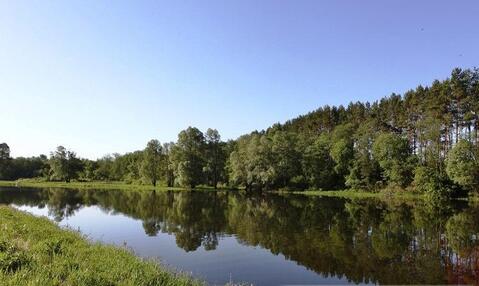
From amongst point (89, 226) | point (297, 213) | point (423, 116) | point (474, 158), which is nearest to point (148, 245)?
point (89, 226)

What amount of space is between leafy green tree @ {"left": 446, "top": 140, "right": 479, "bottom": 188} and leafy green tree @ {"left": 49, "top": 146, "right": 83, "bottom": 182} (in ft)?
371

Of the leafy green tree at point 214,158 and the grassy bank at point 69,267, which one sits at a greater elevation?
the leafy green tree at point 214,158

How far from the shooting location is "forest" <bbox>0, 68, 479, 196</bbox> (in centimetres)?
7362

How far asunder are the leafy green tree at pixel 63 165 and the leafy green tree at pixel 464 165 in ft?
371

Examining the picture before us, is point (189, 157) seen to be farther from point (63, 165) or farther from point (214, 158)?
point (63, 165)

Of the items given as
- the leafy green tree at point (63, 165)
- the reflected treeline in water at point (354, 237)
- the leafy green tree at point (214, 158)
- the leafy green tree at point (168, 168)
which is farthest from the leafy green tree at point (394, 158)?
the leafy green tree at point (63, 165)

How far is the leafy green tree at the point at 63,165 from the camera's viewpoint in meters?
132

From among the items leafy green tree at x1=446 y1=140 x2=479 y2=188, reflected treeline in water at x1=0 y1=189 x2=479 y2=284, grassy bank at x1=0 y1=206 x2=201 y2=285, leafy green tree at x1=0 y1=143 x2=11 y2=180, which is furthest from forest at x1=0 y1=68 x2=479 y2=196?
grassy bank at x1=0 y1=206 x2=201 y2=285

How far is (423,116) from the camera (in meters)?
83.4

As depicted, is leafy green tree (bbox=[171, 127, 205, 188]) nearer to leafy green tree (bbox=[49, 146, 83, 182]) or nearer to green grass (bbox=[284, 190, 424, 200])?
green grass (bbox=[284, 190, 424, 200])

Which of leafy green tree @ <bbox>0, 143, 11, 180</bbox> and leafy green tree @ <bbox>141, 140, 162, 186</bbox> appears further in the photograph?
leafy green tree @ <bbox>0, 143, 11, 180</bbox>

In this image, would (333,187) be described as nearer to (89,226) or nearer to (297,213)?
A: (297,213)

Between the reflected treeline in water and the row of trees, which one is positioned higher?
the row of trees

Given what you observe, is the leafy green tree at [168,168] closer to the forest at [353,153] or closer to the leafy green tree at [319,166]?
the forest at [353,153]
